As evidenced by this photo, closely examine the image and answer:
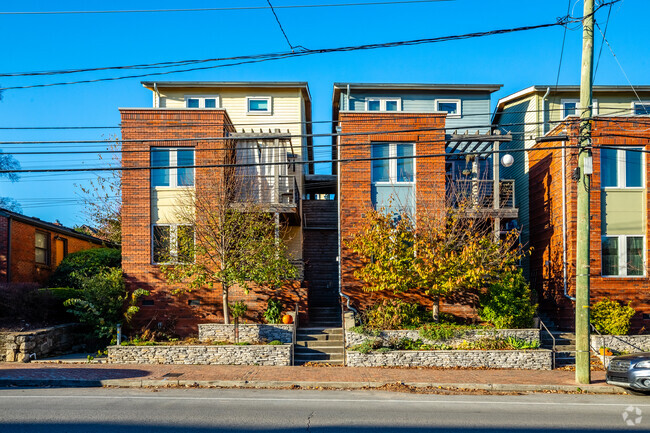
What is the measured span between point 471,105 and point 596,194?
848cm

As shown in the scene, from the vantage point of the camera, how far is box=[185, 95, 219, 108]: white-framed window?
26469 mm

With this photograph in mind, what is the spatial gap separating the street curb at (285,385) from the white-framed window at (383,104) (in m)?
15.5

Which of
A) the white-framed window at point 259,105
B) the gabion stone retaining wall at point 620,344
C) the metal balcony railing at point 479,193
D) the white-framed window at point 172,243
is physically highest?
the white-framed window at point 259,105

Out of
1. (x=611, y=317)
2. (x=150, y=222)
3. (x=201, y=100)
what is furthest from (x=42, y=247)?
(x=611, y=317)

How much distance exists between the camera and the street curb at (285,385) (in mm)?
13164

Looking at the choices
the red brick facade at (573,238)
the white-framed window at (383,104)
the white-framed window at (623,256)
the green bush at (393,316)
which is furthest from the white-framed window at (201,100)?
the white-framed window at (623,256)

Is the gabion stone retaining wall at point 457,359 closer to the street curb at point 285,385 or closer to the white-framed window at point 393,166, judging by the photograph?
the street curb at point 285,385

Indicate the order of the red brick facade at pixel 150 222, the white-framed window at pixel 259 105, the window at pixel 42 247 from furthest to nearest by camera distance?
the white-framed window at pixel 259 105 < the window at pixel 42 247 < the red brick facade at pixel 150 222

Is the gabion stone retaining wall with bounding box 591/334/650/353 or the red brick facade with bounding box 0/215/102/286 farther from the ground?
the red brick facade with bounding box 0/215/102/286

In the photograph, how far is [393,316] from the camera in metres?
17.8

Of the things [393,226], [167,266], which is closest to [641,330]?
[393,226]

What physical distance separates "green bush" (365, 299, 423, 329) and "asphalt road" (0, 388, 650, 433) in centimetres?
504

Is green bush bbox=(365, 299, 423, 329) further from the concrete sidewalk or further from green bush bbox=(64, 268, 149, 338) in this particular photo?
green bush bbox=(64, 268, 149, 338)

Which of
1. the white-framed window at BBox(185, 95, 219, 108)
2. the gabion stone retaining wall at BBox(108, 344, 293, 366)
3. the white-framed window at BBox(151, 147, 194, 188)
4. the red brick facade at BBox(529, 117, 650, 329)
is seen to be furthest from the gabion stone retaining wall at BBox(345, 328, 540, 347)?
the white-framed window at BBox(185, 95, 219, 108)
